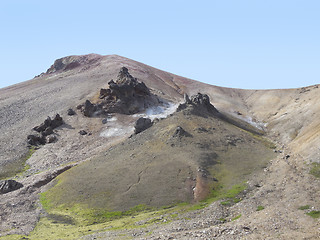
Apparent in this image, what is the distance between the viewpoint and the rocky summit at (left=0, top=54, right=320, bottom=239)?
43228 millimetres

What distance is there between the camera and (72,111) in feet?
349

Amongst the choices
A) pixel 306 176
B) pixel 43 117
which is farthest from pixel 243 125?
pixel 43 117

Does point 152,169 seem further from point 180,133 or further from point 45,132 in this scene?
point 45,132

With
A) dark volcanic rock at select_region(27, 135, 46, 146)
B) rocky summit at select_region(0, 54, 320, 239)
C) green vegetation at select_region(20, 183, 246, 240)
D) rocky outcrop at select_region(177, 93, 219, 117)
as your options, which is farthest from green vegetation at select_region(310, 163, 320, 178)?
dark volcanic rock at select_region(27, 135, 46, 146)

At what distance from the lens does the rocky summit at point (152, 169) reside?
1702 inches

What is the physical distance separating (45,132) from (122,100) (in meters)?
22.2

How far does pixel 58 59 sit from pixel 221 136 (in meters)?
124

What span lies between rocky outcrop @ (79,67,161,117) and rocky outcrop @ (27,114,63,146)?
827cm

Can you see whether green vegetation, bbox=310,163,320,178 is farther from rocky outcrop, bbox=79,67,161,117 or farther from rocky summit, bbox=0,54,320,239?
rocky outcrop, bbox=79,67,161,117

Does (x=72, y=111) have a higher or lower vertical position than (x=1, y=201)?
higher

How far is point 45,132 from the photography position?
96.9 meters

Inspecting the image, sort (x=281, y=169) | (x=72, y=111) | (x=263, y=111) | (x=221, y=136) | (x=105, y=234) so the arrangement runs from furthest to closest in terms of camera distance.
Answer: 1. (x=263, y=111)
2. (x=72, y=111)
3. (x=221, y=136)
4. (x=281, y=169)
5. (x=105, y=234)


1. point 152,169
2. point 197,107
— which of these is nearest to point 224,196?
point 152,169

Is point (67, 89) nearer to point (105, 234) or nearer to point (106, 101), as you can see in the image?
point (106, 101)
